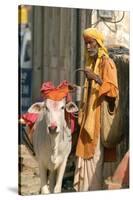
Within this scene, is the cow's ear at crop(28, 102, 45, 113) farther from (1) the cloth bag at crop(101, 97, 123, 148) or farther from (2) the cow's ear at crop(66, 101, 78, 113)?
(1) the cloth bag at crop(101, 97, 123, 148)

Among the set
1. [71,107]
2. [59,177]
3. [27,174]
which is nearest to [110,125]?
[71,107]

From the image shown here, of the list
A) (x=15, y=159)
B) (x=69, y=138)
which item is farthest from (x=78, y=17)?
(x=15, y=159)

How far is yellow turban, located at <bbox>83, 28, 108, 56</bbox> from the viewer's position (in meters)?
2.15

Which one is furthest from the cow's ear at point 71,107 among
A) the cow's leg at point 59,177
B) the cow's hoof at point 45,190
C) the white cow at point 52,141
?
the cow's hoof at point 45,190

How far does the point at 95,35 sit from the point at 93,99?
10.7 inches

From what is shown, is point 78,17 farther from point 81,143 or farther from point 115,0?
point 81,143

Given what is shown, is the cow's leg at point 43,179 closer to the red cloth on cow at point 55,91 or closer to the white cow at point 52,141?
the white cow at point 52,141

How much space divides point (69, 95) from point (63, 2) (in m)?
0.39

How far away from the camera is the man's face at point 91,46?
216 centimetres

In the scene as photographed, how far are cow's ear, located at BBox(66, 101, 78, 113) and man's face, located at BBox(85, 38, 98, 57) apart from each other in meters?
0.22

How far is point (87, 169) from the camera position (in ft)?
7.16

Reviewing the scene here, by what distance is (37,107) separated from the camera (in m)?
2.10

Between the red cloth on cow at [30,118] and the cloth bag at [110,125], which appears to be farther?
the cloth bag at [110,125]

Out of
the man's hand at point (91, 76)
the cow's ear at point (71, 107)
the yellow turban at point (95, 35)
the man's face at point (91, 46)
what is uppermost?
the yellow turban at point (95, 35)
